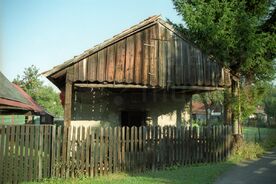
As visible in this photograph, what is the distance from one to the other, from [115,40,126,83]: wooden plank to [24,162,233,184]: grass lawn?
12.3 feet

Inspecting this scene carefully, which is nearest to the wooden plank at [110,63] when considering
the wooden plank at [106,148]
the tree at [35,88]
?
the wooden plank at [106,148]

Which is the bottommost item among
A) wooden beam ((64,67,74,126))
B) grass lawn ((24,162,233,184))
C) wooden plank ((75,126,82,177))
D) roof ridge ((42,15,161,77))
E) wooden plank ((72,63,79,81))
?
grass lawn ((24,162,233,184))

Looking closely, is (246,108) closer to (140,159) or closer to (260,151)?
(260,151)

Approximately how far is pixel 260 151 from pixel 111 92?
8039mm

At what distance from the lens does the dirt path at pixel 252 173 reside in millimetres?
9931

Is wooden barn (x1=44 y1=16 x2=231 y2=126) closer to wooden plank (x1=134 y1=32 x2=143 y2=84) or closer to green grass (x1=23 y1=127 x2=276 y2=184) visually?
wooden plank (x1=134 y1=32 x2=143 y2=84)

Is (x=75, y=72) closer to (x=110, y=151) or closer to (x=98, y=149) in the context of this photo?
(x=98, y=149)

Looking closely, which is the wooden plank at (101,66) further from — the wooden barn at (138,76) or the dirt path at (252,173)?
the dirt path at (252,173)

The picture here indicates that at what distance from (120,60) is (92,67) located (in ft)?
3.99

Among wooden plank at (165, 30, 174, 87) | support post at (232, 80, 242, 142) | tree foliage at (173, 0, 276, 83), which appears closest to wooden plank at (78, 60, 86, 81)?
wooden plank at (165, 30, 174, 87)

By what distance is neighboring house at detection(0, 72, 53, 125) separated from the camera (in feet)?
53.6

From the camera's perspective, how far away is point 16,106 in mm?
16703

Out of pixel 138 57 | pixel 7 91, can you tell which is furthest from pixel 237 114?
pixel 7 91

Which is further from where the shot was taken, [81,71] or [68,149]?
[81,71]
